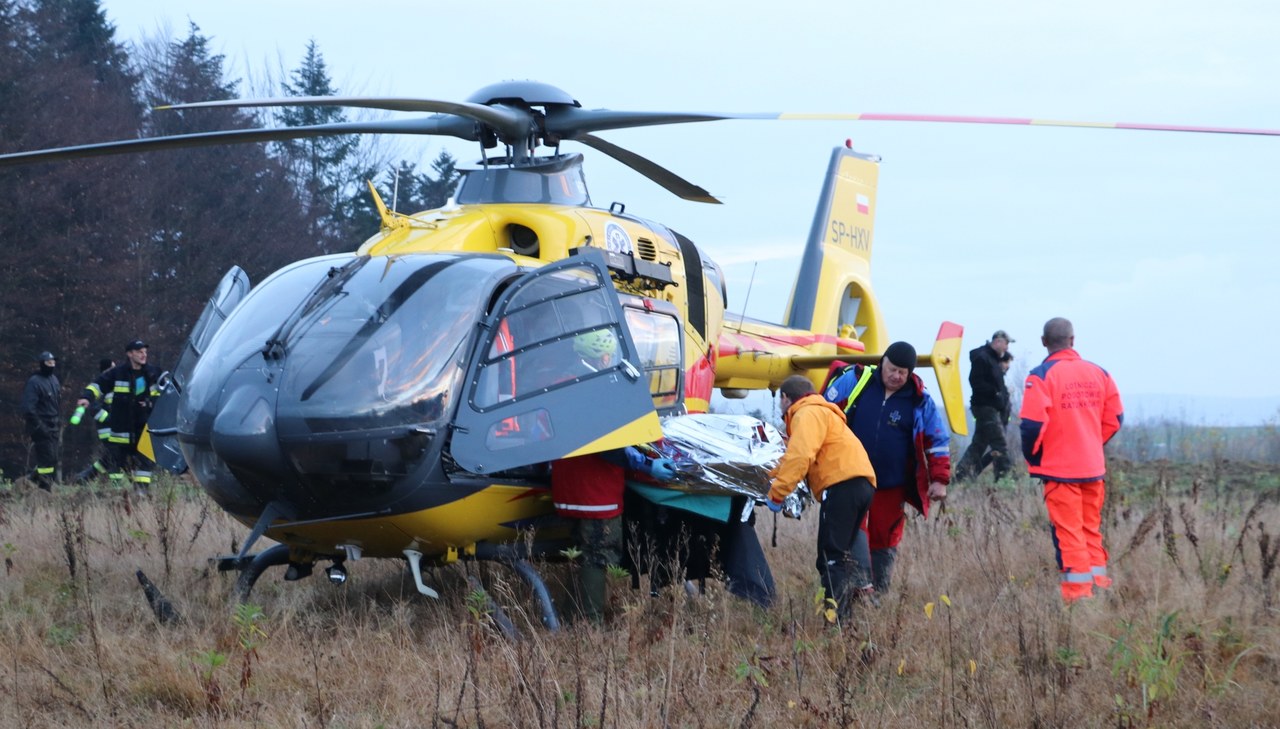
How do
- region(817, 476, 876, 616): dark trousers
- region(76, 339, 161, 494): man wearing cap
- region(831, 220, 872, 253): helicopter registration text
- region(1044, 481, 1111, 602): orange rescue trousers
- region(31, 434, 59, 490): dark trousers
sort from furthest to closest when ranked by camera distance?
region(31, 434, 59, 490): dark trousers, region(831, 220, 872, 253): helicopter registration text, region(76, 339, 161, 494): man wearing cap, region(1044, 481, 1111, 602): orange rescue trousers, region(817, 476, 876, 616): dark trousers

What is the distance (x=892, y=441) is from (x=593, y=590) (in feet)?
6.33

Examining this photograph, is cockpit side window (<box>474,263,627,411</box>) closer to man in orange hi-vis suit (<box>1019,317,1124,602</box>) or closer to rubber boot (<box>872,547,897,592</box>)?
rubber boot (<box>872,547,897,592</box>)

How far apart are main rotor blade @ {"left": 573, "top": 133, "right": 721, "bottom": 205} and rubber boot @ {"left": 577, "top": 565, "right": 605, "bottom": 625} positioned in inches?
129

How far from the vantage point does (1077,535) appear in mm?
7133

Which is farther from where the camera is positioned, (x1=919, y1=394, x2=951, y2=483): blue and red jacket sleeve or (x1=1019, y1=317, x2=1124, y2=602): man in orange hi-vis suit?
(x1=1019, y1=317, x2=1124, y2=602): man in orange hi-vis suit

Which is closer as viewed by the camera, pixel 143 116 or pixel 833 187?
pixel 833 187

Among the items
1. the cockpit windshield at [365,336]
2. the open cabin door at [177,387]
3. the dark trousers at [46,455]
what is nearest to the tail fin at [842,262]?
the open cabin door at [177,387]

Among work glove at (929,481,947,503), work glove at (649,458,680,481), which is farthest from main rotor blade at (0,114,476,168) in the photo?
work glove at (929,481,947,503)

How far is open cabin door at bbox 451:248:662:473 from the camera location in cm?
586

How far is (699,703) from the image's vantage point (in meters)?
5.08

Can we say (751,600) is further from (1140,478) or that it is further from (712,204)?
(1140,478)

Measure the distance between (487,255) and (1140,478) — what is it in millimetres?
11074

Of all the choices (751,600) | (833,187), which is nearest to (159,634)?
(751,600)

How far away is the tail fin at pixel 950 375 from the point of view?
8.52 m
